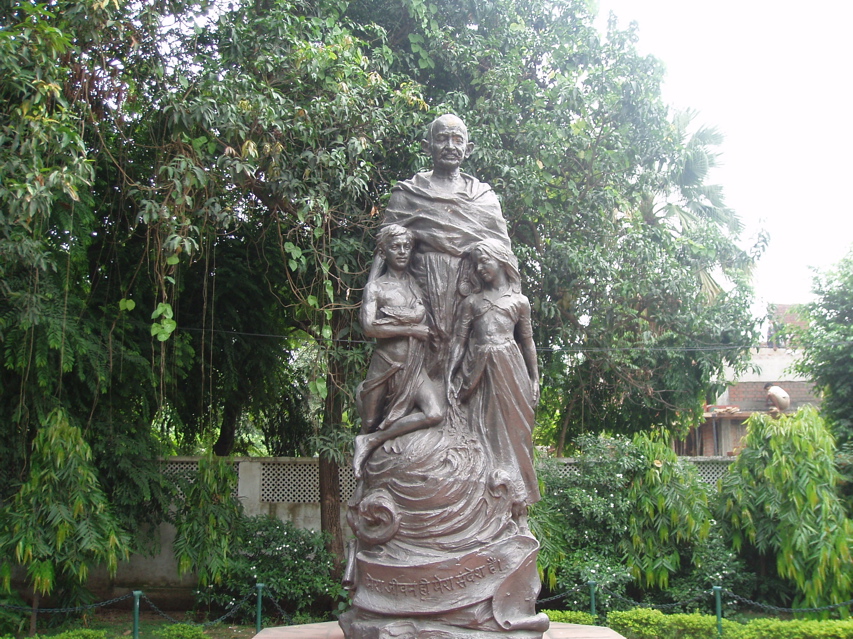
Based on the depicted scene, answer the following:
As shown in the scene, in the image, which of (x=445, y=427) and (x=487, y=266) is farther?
(x=487, y=266)

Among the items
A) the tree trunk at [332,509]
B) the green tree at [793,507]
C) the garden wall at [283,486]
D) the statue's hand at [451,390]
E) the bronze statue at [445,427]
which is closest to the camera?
the bronze statue at [445,427]

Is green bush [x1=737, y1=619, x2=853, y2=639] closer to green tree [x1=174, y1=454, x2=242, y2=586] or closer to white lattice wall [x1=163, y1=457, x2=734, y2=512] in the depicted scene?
white lattice wall [x1=163, y1=457, x2=734, y2=512]

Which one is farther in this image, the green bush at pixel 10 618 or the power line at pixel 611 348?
the power line at pixel 611 348

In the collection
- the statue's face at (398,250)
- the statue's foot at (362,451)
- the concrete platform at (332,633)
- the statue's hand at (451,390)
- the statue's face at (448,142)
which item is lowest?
the concrete platform at (332,633)

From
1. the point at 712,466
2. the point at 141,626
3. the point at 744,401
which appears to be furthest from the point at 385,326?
the point at 744,401

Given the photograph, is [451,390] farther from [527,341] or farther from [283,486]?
[283,486]

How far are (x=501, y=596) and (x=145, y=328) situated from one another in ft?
18.7

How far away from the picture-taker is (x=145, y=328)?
8.73 metres

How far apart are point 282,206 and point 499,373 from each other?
12.4ft

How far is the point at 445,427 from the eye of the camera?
4.88 m

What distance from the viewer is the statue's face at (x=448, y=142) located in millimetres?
5383

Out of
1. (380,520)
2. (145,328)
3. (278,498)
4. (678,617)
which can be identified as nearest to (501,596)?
(380,520)

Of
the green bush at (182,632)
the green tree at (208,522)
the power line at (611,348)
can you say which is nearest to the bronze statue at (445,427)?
the green bush at (182,632)

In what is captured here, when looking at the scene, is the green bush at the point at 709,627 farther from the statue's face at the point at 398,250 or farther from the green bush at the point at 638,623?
the statue's face at the point at 398,250
